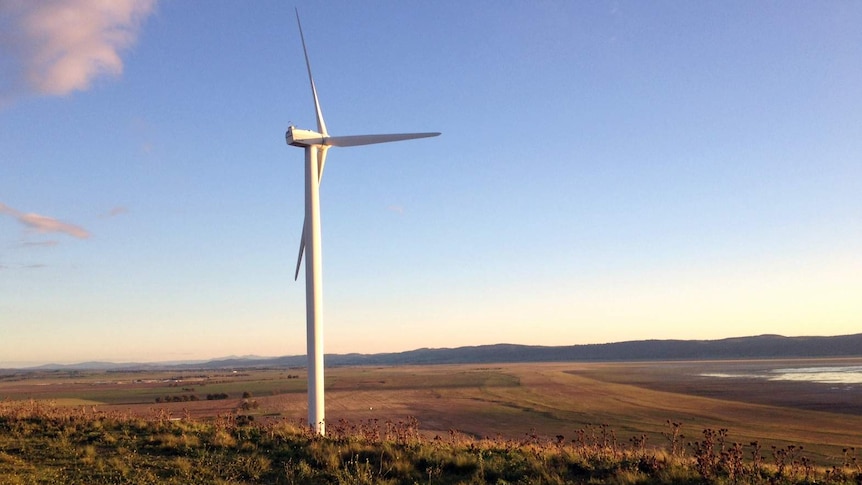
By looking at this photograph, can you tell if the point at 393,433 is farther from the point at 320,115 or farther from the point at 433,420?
the point at 433,420

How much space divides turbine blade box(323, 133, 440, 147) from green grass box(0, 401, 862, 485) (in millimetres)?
10646

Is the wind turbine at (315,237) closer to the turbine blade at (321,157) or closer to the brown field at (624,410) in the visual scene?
the turbine blade at (321,157)

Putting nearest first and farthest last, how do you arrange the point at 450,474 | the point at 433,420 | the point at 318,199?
the point at 450,474 < the point at 318,199 < the point at 433,420

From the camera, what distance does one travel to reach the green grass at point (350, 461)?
11.6 metres

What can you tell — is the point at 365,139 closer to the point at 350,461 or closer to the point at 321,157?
the point at 321,157

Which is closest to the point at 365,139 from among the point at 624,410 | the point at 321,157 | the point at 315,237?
the point at 321,157

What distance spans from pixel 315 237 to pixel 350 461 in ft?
30.8

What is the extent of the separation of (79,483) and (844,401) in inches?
2234

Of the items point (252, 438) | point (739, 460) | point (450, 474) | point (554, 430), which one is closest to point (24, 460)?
point (252, 438)

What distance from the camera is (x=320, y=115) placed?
24.4m

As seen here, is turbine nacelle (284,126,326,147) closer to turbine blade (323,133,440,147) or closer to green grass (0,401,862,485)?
turbine blade (323,133,440,147)

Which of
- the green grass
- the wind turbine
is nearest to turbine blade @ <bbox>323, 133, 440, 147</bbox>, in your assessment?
the wind turbine

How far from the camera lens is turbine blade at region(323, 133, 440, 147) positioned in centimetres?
2356

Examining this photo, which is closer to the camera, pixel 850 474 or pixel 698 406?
pixel 850 474
